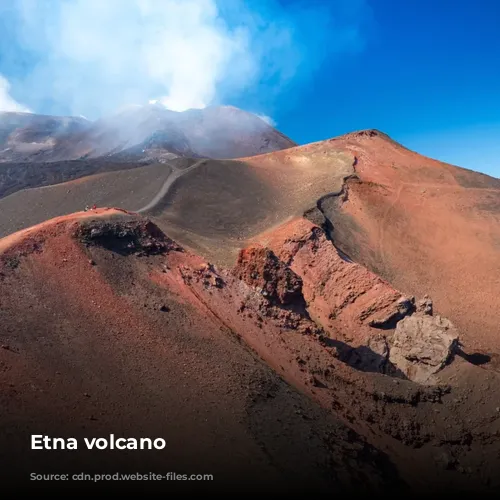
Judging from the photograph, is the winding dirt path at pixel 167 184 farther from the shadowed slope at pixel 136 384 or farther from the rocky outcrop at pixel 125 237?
the shadowed slope at pixel 136 384

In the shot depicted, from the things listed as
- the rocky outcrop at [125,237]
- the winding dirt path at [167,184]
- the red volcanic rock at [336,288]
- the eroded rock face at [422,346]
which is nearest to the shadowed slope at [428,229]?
the red volcanic rock at [336,288]

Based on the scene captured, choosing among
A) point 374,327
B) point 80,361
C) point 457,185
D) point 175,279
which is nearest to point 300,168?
point 457,185

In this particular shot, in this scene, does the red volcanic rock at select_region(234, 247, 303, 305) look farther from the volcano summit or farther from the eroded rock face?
the eroded rock face

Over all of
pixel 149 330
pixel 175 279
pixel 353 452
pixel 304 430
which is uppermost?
pixel 175 279

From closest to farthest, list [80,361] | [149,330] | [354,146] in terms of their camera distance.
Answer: [80,361] → [149,330] → [354,146]

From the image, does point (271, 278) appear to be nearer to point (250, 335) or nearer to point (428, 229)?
point (250, 335)

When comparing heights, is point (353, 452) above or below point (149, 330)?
below

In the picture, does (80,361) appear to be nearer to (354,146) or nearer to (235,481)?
(235,481)

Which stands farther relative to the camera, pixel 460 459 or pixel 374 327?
pixel 374 327
